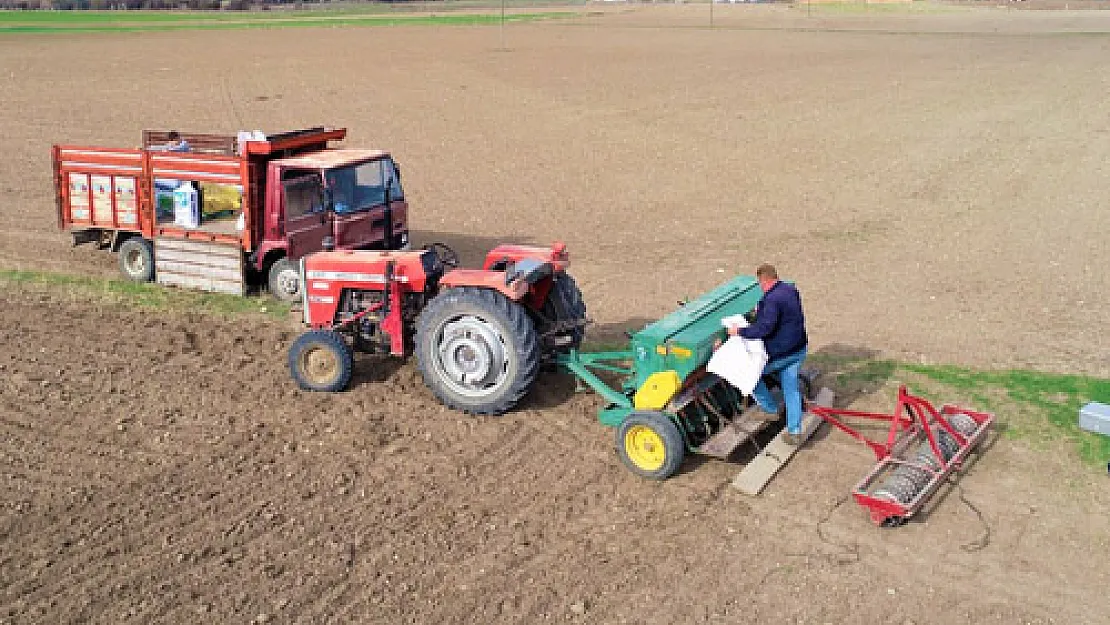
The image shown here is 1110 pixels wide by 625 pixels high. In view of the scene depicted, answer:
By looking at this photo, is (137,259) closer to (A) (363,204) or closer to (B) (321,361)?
(A) (363,204)

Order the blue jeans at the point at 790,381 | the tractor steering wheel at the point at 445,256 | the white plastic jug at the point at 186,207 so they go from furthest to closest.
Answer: the white plastic jug at the point at 186,207 < the tractor steering wheel at the point at 445,256 < the blue jeans at the point at 790,381

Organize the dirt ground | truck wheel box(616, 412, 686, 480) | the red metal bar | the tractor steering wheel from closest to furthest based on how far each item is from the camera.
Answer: the dirt ground < the red metal bar < truck wheel box(616, 412, 686, 480) < the tractor steering wheel

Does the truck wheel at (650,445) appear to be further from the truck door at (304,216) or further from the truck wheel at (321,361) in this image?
the truck door at (304,216)

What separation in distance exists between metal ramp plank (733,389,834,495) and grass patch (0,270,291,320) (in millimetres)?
6644

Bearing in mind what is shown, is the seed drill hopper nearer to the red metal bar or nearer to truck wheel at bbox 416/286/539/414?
truck wheel at bbox 416/286/539/414

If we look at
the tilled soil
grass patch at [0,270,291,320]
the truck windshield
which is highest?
the truck windshield

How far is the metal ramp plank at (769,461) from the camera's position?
9000 millimetres

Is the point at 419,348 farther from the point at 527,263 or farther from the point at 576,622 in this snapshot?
the point at 576,622

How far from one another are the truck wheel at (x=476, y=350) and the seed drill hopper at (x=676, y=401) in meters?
0.71

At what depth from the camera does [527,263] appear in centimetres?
1041

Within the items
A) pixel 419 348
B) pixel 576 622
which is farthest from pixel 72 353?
pixel 576 622

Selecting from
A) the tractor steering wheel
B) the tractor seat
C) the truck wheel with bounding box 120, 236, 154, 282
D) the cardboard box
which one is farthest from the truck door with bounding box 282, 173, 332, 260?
the cardboard box

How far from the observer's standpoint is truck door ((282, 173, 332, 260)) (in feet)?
45.3

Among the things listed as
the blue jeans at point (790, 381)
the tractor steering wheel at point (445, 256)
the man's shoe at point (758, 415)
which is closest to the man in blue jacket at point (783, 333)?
the blue jeans at point (790, 381)
